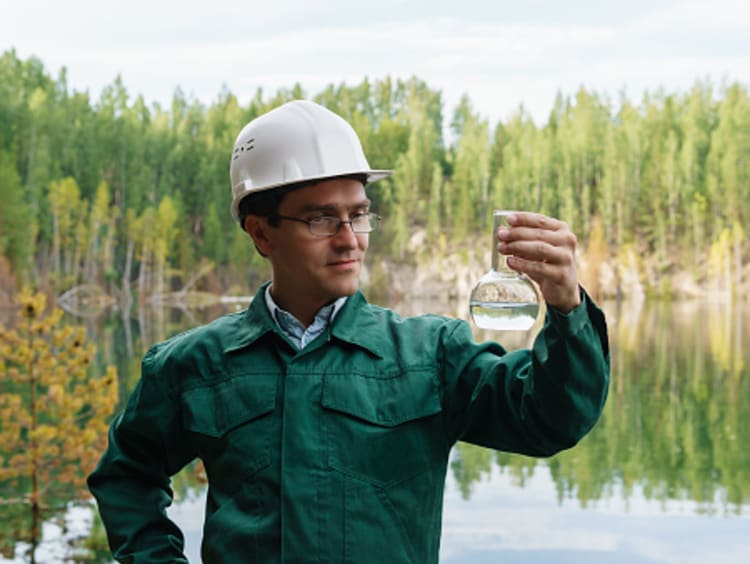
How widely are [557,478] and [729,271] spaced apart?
36211mm

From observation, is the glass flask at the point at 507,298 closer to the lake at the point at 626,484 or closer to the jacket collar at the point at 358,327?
the jacket collar at the point at 358,327

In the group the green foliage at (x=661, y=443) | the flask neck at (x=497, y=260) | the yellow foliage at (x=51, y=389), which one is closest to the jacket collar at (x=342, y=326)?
the flask neck at (x=497, y=260)

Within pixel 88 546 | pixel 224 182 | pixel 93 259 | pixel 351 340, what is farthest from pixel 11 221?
pixel 351 340

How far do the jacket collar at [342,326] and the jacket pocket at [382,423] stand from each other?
0.17 ft

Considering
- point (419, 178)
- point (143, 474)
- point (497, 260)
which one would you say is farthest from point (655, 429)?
point (419, 178)

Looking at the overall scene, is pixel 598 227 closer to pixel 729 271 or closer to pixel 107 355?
pixel 729 271

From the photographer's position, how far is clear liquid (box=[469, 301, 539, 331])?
144cm

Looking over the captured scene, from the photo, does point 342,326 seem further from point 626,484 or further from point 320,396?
point 626,484

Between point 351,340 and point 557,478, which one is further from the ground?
point 351,340

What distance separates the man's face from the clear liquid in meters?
0.20

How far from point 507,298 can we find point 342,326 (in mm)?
261

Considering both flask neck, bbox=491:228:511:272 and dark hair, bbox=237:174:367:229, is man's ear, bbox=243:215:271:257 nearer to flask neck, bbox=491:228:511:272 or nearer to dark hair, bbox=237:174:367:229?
dark hair, bbox=237:174:367:229

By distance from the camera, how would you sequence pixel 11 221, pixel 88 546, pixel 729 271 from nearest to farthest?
1. pixel 88 546
2. pixel 11 221
3. pixel 729 271

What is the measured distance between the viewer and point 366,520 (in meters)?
1.49
